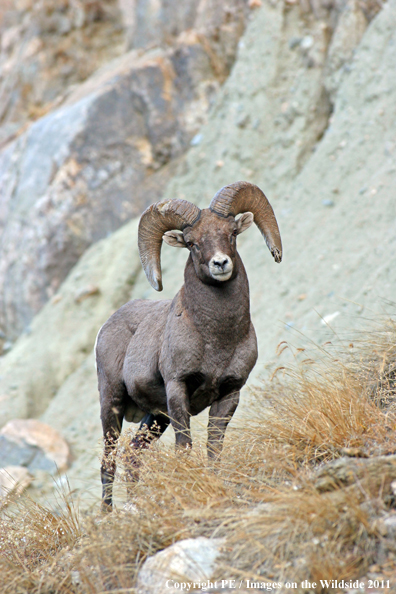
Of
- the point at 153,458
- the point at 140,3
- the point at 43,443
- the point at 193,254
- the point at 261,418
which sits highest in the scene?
the point at 140,3

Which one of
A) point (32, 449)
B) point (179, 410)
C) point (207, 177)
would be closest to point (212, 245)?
point (179, 410)

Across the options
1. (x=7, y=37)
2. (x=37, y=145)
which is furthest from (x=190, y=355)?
(x=7, y=37)

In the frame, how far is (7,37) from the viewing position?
23.9m

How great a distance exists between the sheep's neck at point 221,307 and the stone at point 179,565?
1863 millimetres

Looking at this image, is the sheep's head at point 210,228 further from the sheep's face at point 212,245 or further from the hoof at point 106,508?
the hoof at point 106,508

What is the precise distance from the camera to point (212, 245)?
205 inches

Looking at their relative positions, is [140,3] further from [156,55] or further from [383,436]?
[383,436]

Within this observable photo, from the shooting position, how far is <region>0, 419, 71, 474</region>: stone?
11.6 meters

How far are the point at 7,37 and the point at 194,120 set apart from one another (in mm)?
11157

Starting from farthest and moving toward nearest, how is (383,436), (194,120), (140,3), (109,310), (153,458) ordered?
(140,3), (194,120), (109,310), (153,458), (383,436)

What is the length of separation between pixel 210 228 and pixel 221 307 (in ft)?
2.07

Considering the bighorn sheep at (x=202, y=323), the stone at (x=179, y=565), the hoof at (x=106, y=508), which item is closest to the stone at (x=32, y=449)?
the bighorn sheep at (x=202, y=323)

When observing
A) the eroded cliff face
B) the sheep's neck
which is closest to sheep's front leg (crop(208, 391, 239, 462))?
the sheep's neck

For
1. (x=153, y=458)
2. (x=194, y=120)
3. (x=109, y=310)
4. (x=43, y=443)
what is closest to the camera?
(x=153, y=458)
